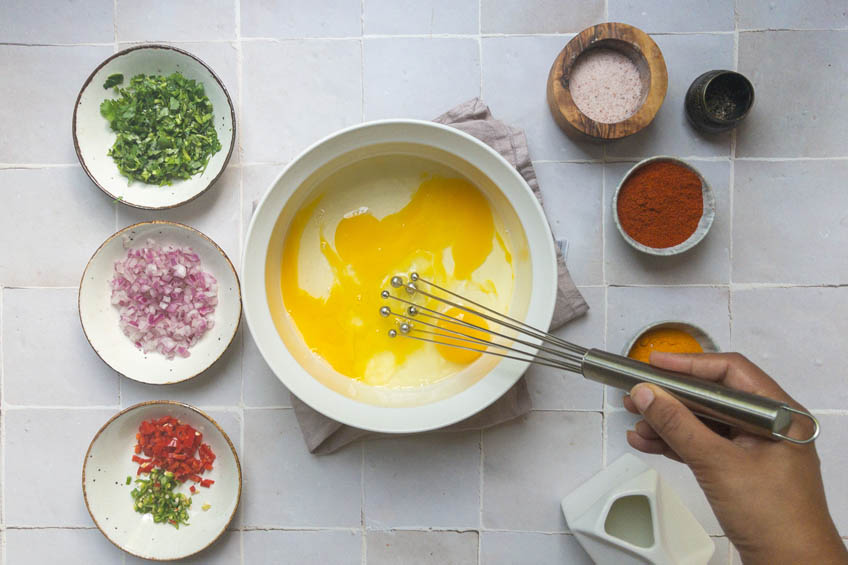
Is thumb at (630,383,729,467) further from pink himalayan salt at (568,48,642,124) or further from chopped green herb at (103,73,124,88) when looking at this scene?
chopped green herb at (103,73,124,88)

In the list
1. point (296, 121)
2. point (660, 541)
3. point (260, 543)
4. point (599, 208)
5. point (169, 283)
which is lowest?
point (260, 543)

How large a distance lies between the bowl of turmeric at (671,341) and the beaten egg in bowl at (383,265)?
0.28 m

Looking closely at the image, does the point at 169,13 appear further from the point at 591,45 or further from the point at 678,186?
the point at 678,186

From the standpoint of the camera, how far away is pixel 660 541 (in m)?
0.95

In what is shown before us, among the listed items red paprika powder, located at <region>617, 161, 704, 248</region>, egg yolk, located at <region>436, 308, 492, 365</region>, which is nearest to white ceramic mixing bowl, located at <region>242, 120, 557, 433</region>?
egg yolk, located at <region>436, 308, 492, 365</region>

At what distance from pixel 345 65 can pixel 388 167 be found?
27 centimetres

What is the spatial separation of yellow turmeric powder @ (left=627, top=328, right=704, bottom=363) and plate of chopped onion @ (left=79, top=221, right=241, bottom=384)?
0.77m

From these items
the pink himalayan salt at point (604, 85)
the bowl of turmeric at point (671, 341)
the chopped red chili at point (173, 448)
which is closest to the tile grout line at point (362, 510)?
the chopped red chili at point (173, 448)

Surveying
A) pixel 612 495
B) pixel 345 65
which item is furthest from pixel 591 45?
pixel 612 495

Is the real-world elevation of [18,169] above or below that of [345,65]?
below

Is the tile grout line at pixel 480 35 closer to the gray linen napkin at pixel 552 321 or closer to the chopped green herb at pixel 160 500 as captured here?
the gray linen napkin at pixel 552 321

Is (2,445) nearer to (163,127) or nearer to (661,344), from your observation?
(163,127)

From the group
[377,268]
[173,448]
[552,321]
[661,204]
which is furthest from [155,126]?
[661,204]

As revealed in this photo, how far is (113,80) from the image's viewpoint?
1.12 meters
